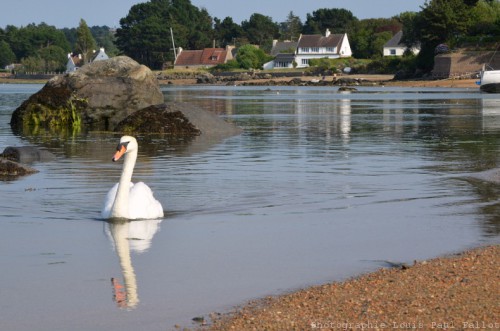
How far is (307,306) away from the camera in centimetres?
873

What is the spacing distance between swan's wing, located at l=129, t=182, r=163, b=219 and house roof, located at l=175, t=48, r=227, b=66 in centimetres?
16876

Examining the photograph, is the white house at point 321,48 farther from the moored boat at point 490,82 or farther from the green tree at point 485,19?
the moored boat at point 490,82

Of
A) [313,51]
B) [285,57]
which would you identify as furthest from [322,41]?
[285,57]

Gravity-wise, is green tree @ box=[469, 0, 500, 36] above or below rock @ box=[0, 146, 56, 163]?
above

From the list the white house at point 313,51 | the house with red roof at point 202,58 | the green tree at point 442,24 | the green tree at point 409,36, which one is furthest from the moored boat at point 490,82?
the house with red roof at point 202,58

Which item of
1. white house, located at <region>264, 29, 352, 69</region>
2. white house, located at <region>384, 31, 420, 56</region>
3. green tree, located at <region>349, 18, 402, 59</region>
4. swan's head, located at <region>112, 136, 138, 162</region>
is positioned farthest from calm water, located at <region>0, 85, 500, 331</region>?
white house, located at <region>264, 29, 352, 69</region>

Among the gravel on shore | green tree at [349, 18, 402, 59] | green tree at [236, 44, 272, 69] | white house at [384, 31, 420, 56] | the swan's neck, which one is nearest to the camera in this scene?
the gravel on shore

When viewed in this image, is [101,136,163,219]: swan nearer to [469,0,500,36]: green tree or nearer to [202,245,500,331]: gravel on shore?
[202,245,500,331]: gravel on shore

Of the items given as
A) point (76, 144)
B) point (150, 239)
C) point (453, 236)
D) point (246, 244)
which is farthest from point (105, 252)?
point (76, 144)

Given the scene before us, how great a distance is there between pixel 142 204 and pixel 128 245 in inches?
61.3

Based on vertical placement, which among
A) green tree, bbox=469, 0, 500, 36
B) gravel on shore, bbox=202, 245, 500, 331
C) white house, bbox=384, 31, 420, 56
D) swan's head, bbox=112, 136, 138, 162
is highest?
green tree, bbox=469, 0, 500, 36

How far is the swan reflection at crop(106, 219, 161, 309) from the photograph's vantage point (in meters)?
9.55

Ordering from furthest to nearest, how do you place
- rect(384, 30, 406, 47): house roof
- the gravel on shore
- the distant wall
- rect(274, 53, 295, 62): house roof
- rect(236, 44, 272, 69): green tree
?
rect(274, 53, 295, 62): house roof, rect(236, 44, 272, 69): green tree, rect(384, 30, 406, 47): house roof, the distant wall, the gravel on shore

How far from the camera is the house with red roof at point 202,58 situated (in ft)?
598
